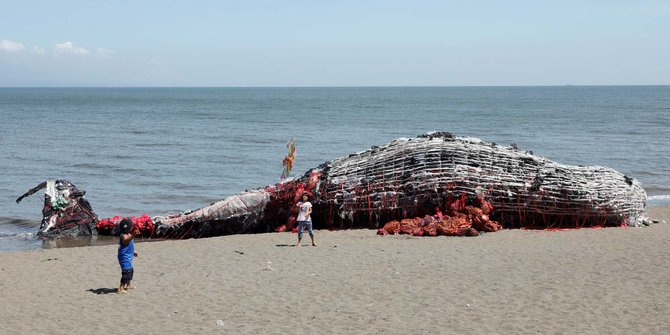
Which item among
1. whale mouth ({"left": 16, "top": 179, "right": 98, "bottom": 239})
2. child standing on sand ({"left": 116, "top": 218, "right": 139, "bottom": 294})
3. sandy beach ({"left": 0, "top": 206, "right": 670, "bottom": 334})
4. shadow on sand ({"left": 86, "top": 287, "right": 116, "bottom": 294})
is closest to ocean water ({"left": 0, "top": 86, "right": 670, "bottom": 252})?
whale mouth ({"left": 16, "top": 179, "right": 98, "bottom": 239})

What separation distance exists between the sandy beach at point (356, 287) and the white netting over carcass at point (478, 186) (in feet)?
3.32

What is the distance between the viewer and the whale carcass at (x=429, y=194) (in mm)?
17250

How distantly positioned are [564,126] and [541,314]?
50.8 meters

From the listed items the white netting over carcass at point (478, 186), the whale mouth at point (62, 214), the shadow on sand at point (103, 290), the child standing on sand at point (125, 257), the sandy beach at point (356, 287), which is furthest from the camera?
the whale mouth at point (62, 214)

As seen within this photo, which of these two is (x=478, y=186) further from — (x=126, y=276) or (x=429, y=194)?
(x=126, y=276)

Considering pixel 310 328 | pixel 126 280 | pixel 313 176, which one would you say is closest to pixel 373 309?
pixel 310 328

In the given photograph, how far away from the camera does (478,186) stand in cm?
1722

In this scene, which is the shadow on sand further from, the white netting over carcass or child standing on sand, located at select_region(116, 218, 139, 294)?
the white netting over carcass

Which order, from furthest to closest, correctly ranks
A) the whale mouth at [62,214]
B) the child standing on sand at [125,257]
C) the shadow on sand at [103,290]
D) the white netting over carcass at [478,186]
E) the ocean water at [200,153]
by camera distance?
the ocean water at [200,153], the whale mouth at [62,214], the white netting over carcass at [478,186], the shadow on sand at [103,290], the child standing on sand at [125,257]

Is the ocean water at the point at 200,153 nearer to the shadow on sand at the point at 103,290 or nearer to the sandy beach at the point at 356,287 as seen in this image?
the sandy beach at the point at 356,287

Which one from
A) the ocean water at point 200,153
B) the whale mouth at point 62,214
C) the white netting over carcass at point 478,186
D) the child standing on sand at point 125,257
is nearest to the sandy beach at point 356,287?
the child standing on sand at point 125,257

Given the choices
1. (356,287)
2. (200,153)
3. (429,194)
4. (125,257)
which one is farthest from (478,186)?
(200,153)

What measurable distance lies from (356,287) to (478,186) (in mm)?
6202

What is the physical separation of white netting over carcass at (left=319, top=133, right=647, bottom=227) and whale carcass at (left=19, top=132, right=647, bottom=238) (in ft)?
0.07
